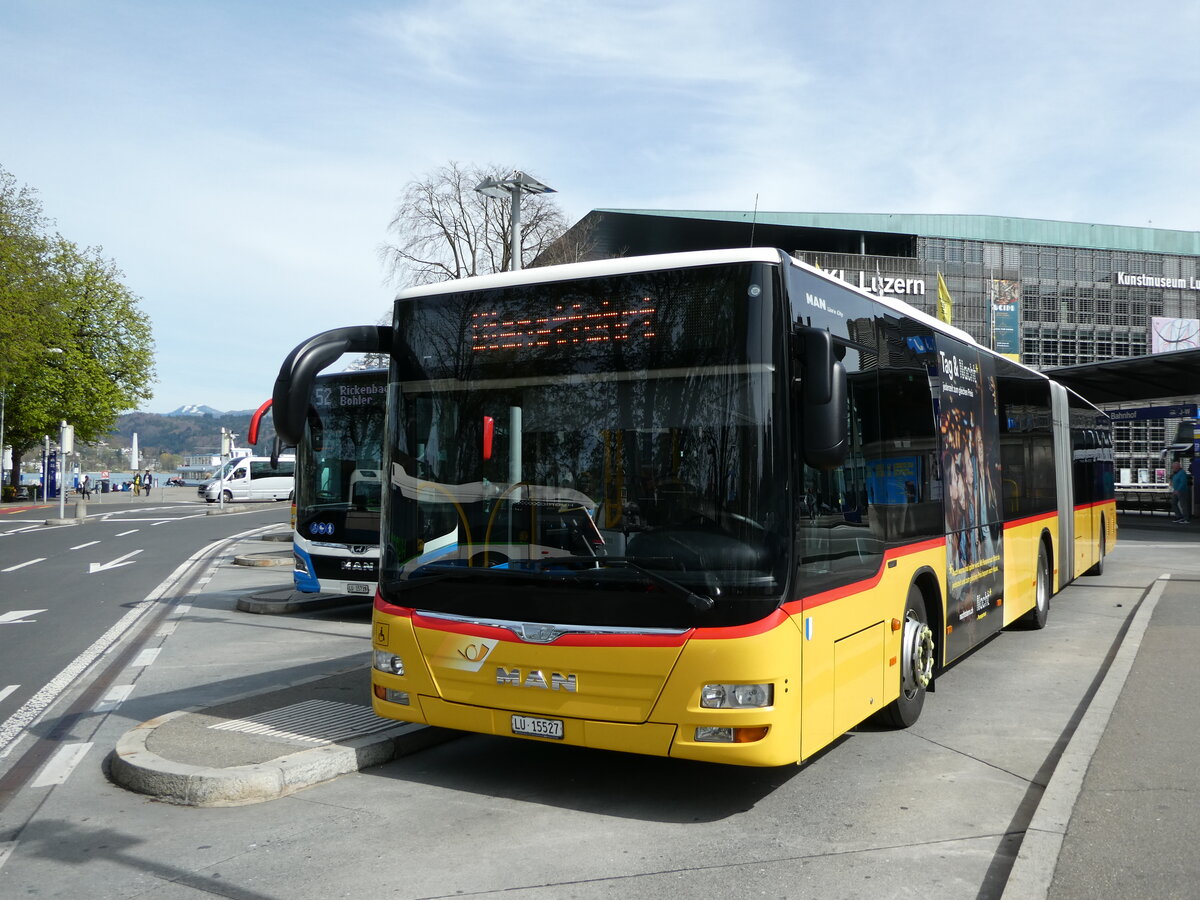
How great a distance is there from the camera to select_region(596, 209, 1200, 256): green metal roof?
2894 inches

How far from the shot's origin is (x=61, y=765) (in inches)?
253

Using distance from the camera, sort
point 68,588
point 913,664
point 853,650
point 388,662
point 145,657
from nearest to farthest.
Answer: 1. point 853,650
2. point 388,662
3. point 913,664
4. point 145,657
5. point 68,588


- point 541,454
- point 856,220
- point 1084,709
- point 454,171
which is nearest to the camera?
point 541,454

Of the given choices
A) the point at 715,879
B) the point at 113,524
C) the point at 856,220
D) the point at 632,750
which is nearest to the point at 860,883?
the point at 715,879

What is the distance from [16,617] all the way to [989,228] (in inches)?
3164

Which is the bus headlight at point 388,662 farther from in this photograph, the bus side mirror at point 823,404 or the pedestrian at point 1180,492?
the pedestrian at point 1180,492

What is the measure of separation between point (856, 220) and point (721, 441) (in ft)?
245

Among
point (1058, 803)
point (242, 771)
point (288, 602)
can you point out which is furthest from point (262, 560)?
point (1058, 803)

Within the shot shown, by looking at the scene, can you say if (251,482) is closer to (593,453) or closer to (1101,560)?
(1101,560)

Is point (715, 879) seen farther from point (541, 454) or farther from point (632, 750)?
point (541, 454)

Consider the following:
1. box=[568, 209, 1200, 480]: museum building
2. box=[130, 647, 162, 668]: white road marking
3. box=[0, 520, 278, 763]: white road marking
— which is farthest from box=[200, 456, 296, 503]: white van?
box=[130, 647, 162, 668]: white road marking

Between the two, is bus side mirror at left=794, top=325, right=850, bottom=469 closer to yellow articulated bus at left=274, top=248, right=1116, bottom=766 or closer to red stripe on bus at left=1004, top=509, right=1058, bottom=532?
yellow articulated bus at left=274, top=248, right=1116, bottom=766

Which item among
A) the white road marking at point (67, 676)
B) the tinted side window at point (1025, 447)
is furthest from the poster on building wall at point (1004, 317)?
the white road marking at point (67, 676)

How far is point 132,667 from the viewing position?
32.2ft
